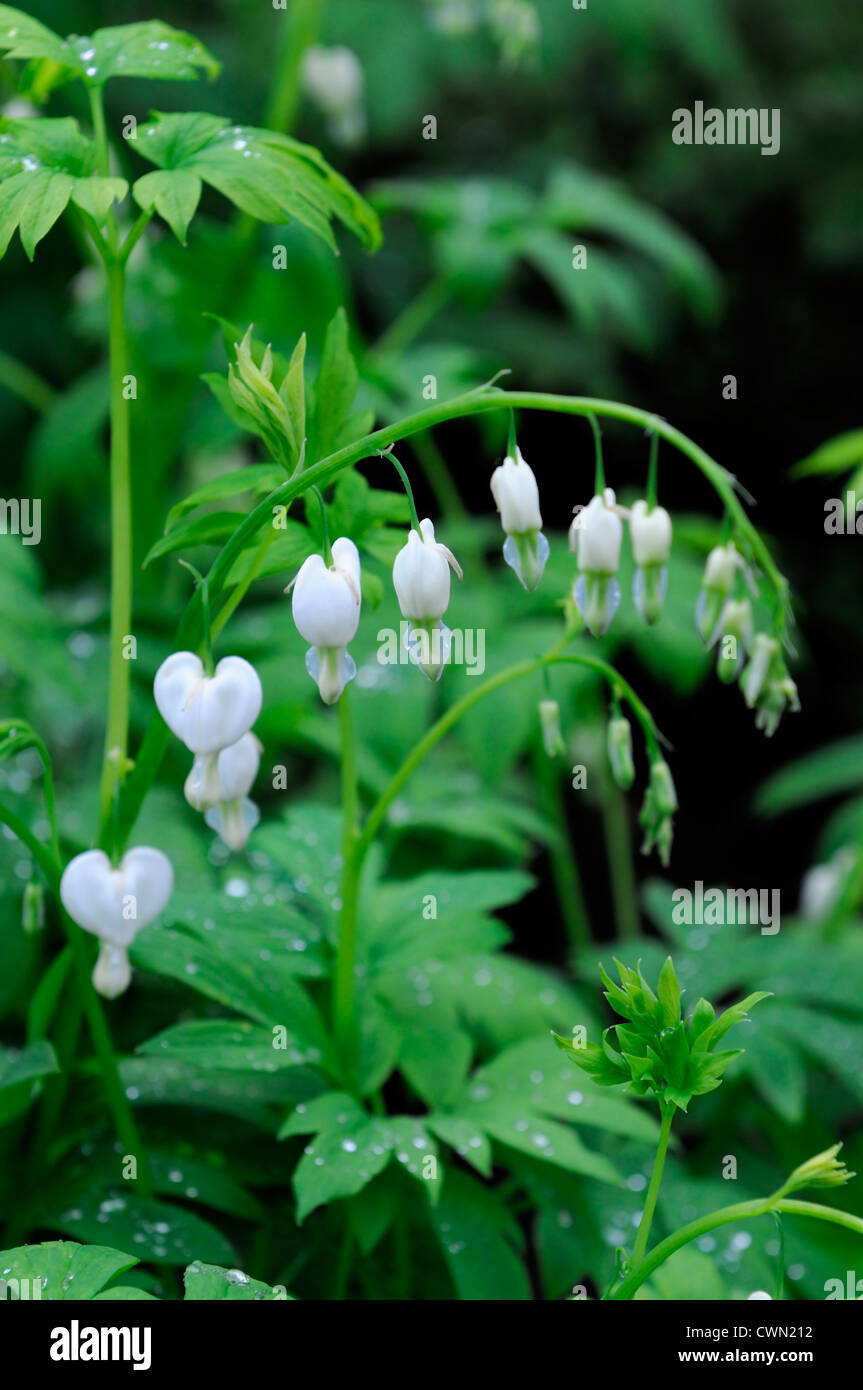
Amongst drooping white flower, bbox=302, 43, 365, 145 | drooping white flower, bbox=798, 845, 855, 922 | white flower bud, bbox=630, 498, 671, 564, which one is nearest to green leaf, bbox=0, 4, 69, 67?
white flower bud, bbox=630, 498, 671, 564

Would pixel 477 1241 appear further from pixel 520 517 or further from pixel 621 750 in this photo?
pixel 520 517

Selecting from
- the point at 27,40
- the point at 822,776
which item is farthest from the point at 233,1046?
the point at 822,776

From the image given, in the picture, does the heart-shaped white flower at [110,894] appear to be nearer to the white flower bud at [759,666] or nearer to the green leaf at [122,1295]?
the green leaf at [122,1295]

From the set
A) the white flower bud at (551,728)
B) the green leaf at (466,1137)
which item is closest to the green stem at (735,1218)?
the green leaf at (466,1137)

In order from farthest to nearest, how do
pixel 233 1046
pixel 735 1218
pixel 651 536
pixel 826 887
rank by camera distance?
pixel 826 887, pixel 233 1046, pixel 651 536, pixel 735 1218

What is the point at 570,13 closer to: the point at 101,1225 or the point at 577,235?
the point at 577,235
